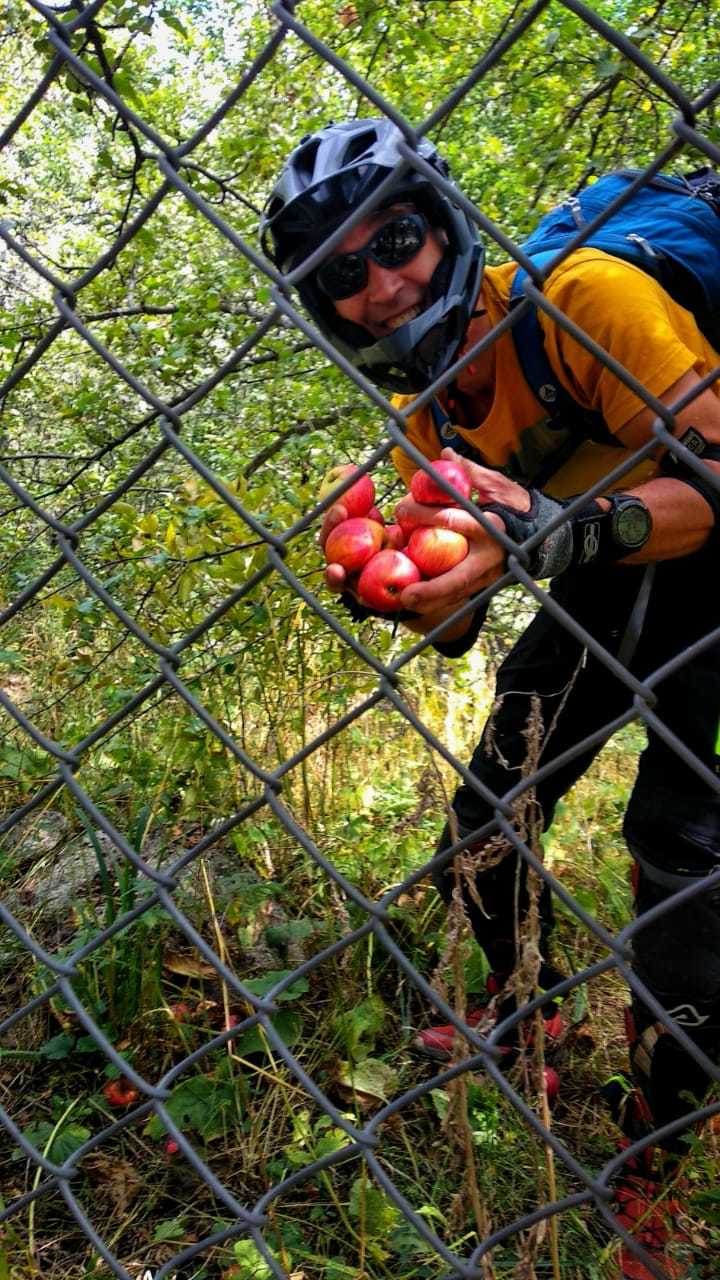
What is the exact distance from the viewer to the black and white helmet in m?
1.83

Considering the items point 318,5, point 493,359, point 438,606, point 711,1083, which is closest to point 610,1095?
point 711,1083

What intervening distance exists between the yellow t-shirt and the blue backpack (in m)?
0.04

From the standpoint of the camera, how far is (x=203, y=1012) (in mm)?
2330

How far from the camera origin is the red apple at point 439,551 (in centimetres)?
143

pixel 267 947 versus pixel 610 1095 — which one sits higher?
pixel 267 947

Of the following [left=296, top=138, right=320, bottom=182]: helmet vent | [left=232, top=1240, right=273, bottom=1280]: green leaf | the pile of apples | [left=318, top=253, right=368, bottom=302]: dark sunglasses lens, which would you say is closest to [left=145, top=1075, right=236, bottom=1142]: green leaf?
[left=232, top=1240, right=273, bottom=1280]: green leaf

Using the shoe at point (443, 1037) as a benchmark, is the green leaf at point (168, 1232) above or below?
above

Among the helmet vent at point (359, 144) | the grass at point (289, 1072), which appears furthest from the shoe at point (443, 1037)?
the helmet vent at point (359, 144)

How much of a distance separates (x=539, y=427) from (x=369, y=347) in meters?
0.38

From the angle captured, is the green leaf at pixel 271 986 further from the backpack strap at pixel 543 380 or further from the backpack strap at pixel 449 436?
the backpack strap at pixel 543 380

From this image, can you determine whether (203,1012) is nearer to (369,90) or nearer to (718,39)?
(369,90)

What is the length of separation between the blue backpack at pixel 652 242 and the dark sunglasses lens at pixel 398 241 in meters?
0.24

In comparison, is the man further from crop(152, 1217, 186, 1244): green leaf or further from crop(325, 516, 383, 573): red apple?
crop(152, 1217, 186, 1244): green leaf

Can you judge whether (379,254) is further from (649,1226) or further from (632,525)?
(649,1226)
